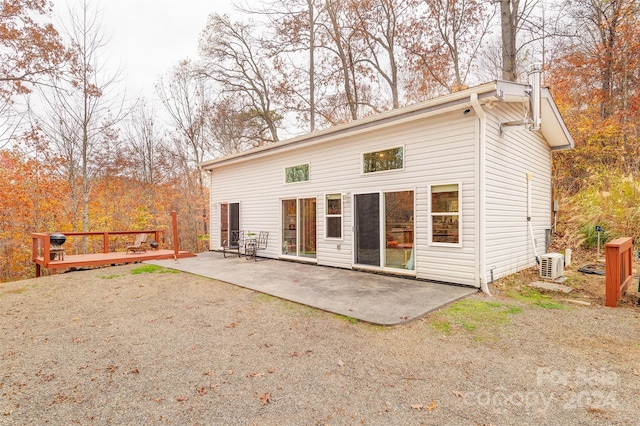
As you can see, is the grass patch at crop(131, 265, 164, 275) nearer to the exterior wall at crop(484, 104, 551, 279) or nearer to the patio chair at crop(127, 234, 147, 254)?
the patio chair at crop(127, 234, 147, 254)

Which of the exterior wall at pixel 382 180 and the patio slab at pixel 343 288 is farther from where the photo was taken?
the exterior wall at pixel 382 180

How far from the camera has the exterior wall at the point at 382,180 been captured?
5426 mm

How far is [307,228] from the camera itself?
8312 mm

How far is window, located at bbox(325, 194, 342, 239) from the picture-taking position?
7461 mm

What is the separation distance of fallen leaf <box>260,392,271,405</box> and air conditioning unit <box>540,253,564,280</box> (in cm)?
594

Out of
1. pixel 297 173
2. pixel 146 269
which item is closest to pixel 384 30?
pixel 297 173

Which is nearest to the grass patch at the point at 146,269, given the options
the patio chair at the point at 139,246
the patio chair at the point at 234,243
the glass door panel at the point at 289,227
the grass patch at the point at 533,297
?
the patio chair at the point at 139,246

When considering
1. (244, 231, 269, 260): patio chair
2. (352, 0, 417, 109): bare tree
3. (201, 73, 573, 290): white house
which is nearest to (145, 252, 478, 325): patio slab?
(201, 73, 573, 290): white house

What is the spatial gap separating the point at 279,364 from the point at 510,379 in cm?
200

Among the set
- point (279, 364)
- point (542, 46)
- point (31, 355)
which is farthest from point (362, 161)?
point (542, 46)

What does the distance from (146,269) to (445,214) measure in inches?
281

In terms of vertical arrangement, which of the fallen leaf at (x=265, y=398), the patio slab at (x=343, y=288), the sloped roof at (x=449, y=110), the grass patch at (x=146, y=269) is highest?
the sloped roof at (x=449, y=110)

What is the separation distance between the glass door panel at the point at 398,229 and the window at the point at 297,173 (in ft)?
8.54

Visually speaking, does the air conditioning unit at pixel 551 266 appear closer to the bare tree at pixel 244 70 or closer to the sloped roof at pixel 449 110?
the sloped roof at pixel 449 110
